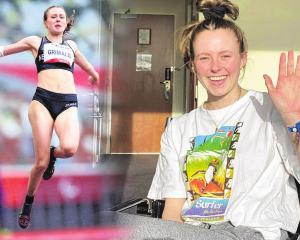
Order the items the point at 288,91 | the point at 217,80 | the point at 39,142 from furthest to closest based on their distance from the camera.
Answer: the point at 217,80, the point at 39,142, the point at 288,91

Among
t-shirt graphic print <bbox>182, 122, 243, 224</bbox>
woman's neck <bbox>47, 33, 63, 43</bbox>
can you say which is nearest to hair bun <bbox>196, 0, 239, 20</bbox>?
t-shirt graphic print <bbox>182, 122, 243, 224</bbox>

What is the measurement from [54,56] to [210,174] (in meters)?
0.57

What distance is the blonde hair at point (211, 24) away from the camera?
1346 mm

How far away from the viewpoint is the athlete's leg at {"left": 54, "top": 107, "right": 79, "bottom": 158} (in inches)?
49.3

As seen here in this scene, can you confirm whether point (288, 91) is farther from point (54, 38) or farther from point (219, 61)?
point (54, 38)

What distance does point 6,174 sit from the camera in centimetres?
120

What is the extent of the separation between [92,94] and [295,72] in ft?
1.85

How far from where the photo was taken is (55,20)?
3.96 feet

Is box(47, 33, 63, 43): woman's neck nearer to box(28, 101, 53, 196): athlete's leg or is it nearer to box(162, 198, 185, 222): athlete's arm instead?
box(28, 101, 53, 196): athlete's leg

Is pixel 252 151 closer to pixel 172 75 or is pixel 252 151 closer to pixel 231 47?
pixel 231 47

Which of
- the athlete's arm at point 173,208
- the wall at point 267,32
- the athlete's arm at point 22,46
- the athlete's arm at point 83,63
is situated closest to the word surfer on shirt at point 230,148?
the athlete's arm at point 173,208

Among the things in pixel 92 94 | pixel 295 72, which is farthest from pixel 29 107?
pixel 295 72

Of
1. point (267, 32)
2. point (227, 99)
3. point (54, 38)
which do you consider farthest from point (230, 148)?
point (267, 32)

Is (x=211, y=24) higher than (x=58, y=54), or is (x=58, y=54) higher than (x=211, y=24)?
(x=211, y=24)
